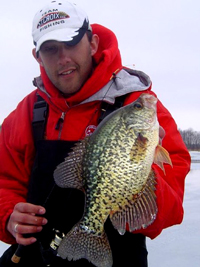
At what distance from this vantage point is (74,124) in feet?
8.43

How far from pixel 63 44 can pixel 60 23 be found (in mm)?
173

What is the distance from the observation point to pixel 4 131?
2887mm

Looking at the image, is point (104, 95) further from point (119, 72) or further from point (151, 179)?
point (151, 179)

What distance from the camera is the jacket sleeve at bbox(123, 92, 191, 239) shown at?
6.65 feet

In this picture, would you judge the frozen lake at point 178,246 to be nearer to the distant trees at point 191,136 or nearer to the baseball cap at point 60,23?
the baseball cap at point 60,23

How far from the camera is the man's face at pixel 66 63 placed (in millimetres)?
2566

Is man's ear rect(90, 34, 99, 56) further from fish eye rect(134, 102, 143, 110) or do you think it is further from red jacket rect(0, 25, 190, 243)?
fish eye rect(134, 102, 143, 110)

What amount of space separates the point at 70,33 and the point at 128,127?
1.00 metres

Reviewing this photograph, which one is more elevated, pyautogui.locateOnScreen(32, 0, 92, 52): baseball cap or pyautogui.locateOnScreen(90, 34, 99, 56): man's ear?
pyautogui.locateOnScreen(32, 0, 92, 52): baseball cap

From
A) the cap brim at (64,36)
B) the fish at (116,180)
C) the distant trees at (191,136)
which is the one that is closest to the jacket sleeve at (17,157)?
the cap brim at (64,36)

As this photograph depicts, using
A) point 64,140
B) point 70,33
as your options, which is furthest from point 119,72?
point 64,140

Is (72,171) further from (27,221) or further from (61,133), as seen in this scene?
(61,133)

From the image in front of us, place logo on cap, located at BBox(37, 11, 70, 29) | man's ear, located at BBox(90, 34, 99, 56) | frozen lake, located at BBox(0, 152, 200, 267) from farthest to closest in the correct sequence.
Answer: frozen lake, located at BBox(0, 152, 200, 267), man's ear, located at BBox(90, 34, 99, 56), logo on cap, located at BBox(37, 11, 70, 29)

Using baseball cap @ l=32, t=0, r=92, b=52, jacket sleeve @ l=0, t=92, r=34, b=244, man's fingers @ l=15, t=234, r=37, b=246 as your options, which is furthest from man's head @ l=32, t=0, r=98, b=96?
man's fingers @ l=15, t=234, r=37, b=246
